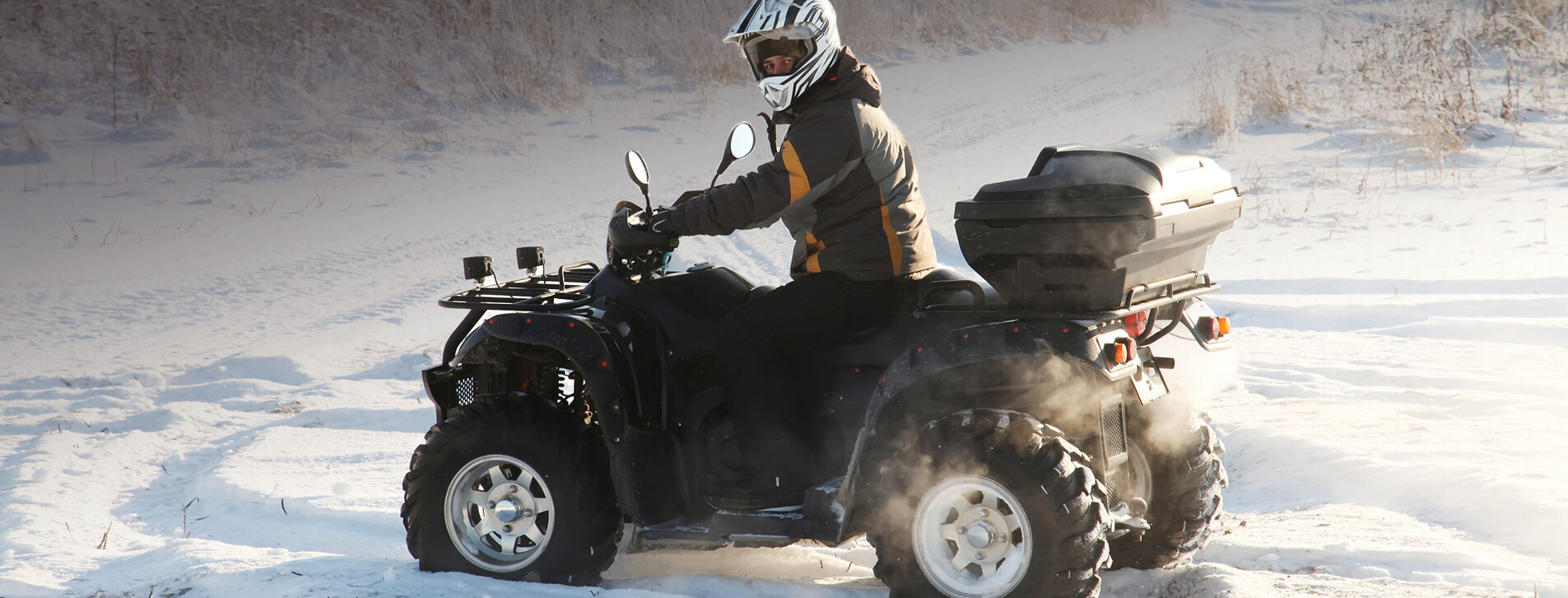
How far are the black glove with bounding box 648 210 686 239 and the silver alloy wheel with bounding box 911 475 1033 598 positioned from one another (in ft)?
3.80

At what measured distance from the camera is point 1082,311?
139 inches

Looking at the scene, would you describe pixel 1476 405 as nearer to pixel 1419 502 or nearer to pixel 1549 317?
pixel 1419 502

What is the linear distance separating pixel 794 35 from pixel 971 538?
1640mm

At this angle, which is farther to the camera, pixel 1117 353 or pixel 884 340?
pixel 884 340

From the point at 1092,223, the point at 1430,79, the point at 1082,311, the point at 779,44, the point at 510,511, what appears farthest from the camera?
the point at 1430,79

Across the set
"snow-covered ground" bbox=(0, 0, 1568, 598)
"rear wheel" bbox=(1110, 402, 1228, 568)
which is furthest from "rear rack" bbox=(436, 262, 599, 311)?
"rear wheel" bbox=(1110, 402, 1228, 568)

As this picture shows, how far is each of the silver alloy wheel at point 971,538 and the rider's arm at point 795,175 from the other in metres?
0.98

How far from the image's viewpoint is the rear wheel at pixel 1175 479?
13.1ft

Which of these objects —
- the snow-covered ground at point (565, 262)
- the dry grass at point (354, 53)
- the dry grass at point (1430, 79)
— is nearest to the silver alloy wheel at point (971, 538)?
the snow-covered ground at point (565, 262)

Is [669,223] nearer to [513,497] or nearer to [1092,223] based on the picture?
[513,497]

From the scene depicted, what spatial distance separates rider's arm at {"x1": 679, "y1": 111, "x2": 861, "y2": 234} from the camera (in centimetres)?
381

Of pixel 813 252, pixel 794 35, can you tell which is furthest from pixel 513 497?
pixel 794 35

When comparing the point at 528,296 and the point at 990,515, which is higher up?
the point at 528,296

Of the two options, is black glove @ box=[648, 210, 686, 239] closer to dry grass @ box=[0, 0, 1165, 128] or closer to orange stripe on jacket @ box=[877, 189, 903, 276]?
orange stripe on jacket @ box=[877, 189, 903, 276]
